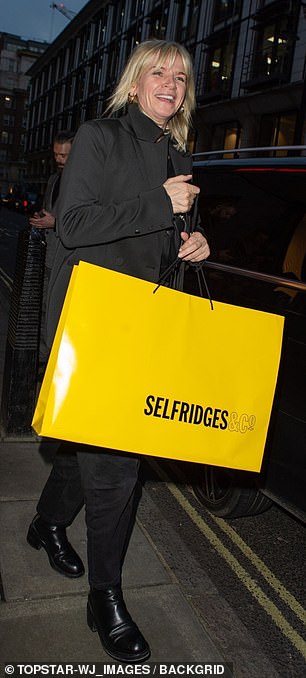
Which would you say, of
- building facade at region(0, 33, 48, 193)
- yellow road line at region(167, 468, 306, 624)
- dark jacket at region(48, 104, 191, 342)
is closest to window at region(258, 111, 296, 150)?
yellow road line at region(167, 468, 306, 624)

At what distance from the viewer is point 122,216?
79.8 inches

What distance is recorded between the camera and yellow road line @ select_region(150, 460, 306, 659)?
8.87 feet

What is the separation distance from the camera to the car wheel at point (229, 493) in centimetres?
338

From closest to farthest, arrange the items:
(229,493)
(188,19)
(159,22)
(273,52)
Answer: (229,493) → (273,52) → (188,19) → (159,22)

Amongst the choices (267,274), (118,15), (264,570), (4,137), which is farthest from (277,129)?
(4,137)

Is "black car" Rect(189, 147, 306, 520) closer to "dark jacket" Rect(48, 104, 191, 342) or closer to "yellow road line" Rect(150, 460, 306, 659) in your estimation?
"yellow road line" Rect(150, 460, 306, 659)

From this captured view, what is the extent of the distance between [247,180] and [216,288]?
62 cm

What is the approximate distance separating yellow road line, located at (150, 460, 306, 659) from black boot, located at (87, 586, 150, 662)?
30.3 inches

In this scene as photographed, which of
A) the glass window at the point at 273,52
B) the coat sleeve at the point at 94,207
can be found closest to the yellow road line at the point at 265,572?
the coat sleeve at the point at 94,207

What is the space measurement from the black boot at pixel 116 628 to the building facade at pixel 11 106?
4146 inches

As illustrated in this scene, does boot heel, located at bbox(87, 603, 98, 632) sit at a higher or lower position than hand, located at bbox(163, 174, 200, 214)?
lower

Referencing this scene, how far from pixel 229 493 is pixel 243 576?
19.3 inches

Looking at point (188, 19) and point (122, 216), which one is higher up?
point (188, 19)

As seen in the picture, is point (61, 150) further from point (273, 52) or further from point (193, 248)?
point (273, 52)
